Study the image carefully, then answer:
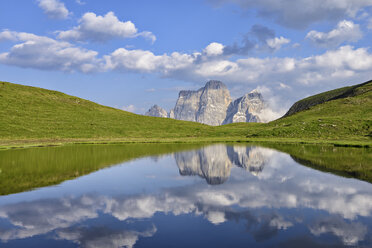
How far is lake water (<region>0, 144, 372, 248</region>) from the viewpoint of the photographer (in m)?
11.5

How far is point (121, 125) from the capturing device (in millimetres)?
113875

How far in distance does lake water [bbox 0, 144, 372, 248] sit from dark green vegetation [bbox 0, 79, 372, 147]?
5056cm

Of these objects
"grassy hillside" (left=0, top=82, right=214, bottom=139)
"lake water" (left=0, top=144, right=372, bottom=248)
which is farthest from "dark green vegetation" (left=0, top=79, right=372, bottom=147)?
"lake water" (left=0, top=144, right=372, bottom=248)

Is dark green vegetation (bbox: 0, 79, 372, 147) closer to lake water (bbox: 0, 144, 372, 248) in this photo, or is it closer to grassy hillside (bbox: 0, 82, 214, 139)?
grassy hillside (bbox: 0, 82, 214, 139)

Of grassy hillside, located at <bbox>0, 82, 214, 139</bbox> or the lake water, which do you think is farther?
grassy hillside, located at <bbox>0, 82, 214, 139</bbox>

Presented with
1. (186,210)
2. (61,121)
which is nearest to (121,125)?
(61,121)

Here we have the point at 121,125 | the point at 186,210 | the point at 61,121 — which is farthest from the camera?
the point at 121,125

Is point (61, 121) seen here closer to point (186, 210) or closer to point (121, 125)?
point (121, 125)

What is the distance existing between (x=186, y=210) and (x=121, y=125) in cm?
10225

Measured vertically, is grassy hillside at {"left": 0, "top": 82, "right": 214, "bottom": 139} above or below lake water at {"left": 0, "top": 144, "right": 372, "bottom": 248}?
above

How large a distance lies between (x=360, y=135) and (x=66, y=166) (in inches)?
3017

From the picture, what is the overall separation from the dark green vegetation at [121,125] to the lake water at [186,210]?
5056 cm

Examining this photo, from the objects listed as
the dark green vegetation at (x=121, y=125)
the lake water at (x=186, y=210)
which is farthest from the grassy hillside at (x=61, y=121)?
the lake water at (x=186, y=210)

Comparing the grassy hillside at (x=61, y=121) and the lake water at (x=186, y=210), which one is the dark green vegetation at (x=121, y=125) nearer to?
the grassy hillside at (x=61, y=121)
